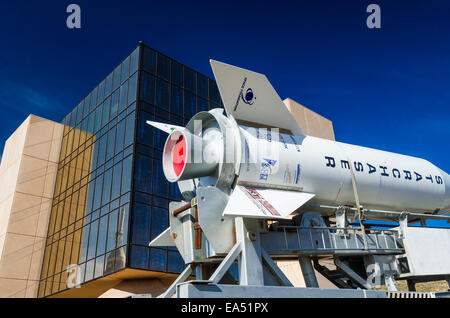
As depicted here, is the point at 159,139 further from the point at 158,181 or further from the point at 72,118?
the point at 72,118

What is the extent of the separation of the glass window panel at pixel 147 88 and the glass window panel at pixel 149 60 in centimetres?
43

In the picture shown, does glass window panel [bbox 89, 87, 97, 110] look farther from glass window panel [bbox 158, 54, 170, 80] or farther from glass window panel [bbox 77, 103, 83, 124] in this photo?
glass window panel [bbox 158, 54, 170, 80]

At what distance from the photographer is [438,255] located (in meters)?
8.04

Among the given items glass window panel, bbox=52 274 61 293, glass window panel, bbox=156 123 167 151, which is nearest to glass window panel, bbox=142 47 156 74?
glass window panel, bbox=156 123 167 151

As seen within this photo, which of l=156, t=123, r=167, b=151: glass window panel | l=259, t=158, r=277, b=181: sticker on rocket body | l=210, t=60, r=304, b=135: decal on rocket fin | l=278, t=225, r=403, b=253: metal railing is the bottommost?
l=278, t=225, r=403, b=253: metal railing

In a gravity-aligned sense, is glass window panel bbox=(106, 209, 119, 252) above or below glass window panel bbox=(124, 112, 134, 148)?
below

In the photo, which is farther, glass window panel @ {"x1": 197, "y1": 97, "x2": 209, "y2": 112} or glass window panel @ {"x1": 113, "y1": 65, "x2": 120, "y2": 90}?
glass window panel @ {"x1": 197, "y1": 97, "x2": 209, "y2": 112}

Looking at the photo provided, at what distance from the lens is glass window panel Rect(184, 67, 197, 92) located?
22688 mm

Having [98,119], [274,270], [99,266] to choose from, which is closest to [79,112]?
[98,119]

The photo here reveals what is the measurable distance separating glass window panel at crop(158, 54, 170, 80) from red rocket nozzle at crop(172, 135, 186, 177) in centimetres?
1488

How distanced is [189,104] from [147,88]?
9.84 ft

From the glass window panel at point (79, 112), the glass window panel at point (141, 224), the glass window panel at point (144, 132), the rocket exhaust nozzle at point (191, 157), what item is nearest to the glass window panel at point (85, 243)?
the glass window panel at point (141, 224)

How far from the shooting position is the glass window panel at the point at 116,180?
17938 mm
